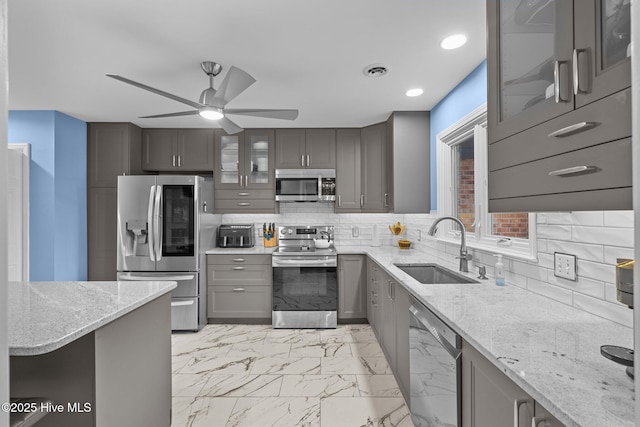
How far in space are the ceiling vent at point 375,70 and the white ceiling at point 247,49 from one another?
49 mm

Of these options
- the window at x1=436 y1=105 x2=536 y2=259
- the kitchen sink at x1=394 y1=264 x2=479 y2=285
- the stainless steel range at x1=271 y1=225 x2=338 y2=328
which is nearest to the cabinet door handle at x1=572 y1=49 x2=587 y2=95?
the window at x1=436 y1=105 x2=536 y2=259

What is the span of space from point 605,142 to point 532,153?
27 cm

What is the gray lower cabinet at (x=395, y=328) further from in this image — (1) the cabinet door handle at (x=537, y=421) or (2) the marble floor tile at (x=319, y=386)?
(1) the cabinet door handle at (x=537, y=421)

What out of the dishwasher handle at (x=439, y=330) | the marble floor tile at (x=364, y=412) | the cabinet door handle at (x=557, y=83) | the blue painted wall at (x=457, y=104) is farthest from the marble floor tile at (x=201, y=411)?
the blue painted wall at (x=457, y=104)

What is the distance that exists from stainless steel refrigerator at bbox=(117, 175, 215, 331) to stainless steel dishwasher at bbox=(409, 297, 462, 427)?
8.76 feet

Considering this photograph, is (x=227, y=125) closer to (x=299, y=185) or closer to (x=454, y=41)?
(x=299, y=185)

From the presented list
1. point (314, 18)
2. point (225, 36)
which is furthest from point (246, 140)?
point (314, 18)

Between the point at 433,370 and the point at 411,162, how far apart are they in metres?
2.44

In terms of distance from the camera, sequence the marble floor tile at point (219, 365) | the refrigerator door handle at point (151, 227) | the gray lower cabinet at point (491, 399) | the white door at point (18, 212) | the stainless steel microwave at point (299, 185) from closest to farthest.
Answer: the gray lower cabinet at point (491, 399) → the marble floor tile at point (219, 365) → the white door at point (18, 212) → the refrigerator door handle at point (151, 227) → the stainless steel microwave at point (299, 185)

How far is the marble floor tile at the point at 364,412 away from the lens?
2.03 metres

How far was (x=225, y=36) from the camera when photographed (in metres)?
2.06

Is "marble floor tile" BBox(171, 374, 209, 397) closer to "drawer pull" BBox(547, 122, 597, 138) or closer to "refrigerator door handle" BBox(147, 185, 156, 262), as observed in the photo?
"refrigerator door handle" BBox(147, 185, 156, 262)

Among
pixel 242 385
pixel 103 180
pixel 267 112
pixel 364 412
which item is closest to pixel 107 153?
pixel 103 180

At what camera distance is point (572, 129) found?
0.82 m
